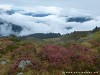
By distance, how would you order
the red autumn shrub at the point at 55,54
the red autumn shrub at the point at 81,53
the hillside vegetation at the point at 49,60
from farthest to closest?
the red autumn shrub at the point at 81,53 → the red autumn shrub at the point at 55,54 → the hillside vegetation at the point at 49,60

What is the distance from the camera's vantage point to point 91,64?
25.3 m

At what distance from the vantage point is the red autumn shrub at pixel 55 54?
25.9 m

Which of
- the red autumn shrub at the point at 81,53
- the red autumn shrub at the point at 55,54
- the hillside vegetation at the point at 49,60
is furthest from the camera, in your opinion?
the red autumn shrub at the point at 81,53

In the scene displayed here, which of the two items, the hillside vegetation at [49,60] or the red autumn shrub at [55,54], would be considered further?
the red autumn shrub at [55,54]

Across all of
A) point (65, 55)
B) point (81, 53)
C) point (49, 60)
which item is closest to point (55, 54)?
point (65, 55)

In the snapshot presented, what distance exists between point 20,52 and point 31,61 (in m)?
3.78

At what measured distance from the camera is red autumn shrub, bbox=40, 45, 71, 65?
25.9 meters

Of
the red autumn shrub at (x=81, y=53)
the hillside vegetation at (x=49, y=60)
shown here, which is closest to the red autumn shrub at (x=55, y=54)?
the hillside vegetation at (x=49, y=60)

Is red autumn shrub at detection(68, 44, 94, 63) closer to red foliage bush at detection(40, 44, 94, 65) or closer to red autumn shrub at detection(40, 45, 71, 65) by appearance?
red foliage bush at detection(40, 44, 94, 65)

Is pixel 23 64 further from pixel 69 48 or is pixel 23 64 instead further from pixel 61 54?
pixel 69 48

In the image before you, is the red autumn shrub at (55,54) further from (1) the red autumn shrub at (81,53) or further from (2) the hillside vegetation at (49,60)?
(1) the red autumn shrub at (81,53)

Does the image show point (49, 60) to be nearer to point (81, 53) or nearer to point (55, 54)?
point (55, 54)

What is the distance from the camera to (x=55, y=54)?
88.0ft

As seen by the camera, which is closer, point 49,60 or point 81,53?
point 49,60
